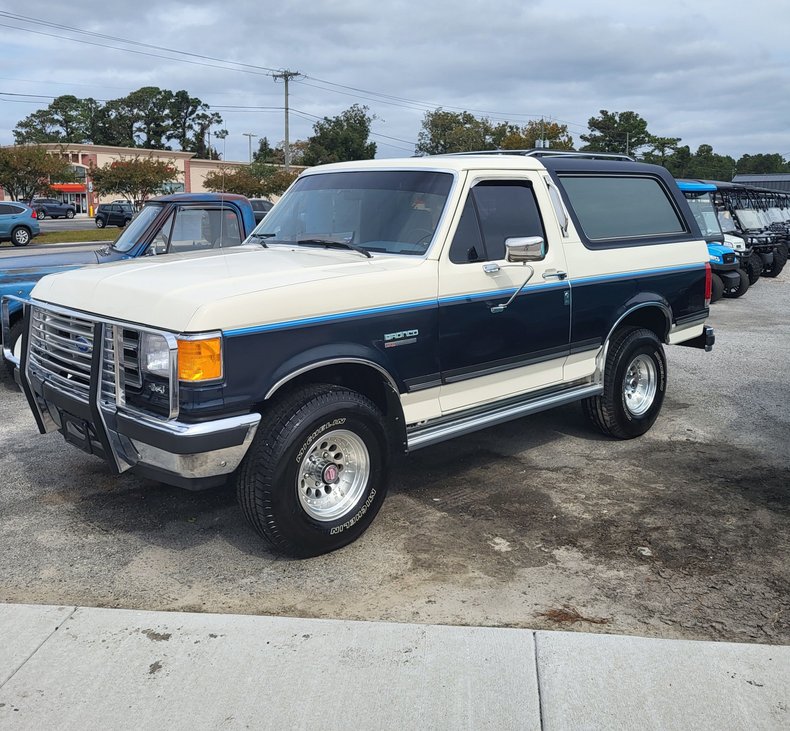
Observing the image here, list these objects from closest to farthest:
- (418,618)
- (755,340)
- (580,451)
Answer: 1. (418,618)
2. (580,451)
3. (755,340)

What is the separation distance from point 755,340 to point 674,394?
400 cm

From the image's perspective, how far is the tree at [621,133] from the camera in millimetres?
77812

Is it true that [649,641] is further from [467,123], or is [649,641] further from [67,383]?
[467,123]

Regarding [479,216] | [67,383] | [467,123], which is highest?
[467,123]

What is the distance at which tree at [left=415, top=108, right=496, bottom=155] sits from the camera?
64875 millimetres

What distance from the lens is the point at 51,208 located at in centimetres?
5691

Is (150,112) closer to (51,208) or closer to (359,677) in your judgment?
(51,208)

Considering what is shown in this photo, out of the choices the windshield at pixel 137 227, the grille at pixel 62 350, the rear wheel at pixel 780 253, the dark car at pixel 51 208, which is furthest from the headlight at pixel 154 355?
the dark car at pixel 51 208

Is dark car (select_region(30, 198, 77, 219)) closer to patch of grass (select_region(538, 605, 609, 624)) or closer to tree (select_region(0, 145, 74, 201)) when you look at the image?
tree (select_region(0, 145, 74, 201))

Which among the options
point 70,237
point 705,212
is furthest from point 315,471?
point 70,237

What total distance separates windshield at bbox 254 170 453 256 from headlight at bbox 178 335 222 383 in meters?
1.56

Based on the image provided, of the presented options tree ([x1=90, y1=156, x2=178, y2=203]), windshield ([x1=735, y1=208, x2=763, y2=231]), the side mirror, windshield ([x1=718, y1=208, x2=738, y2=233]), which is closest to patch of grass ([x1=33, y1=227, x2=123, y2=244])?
tree ([x1=90, y1=156, x2=178, y2=203])

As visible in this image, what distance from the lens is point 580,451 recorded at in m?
6.20

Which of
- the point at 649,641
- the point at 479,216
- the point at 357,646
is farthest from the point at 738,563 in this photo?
the point at 479,216
